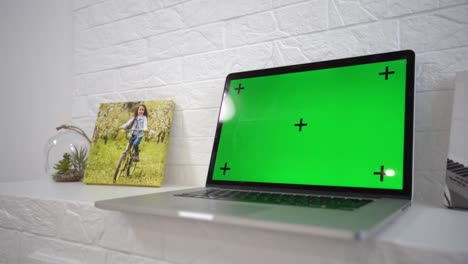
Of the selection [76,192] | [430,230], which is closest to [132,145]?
[76,192]

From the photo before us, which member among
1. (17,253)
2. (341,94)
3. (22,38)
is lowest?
(17,253)

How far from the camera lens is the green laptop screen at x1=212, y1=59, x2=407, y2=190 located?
2.18 ft

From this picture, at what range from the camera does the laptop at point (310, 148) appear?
53 cm

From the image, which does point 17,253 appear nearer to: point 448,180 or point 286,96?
point 286,96

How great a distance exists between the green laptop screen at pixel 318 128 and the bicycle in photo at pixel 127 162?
327mm

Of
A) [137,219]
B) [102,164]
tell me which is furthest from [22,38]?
[137,219]

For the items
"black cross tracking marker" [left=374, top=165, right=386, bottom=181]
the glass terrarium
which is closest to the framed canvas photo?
the glass terrarium

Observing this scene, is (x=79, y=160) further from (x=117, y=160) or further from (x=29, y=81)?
(x=29, y=81)

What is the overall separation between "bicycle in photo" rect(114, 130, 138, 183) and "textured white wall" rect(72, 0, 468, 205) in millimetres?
131

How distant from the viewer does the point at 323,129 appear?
2.41 feet

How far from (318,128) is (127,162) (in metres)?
0.62

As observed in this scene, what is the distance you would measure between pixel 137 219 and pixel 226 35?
2.09 ft

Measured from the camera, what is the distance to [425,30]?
2.50ft

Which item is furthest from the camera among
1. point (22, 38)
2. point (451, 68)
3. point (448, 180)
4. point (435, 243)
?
point (22, 38)
